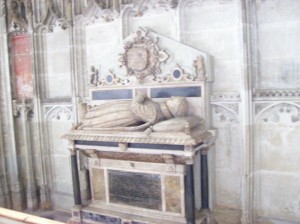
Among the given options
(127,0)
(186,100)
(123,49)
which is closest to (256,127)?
(186,100)

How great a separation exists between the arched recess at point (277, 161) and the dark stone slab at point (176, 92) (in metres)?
0.80

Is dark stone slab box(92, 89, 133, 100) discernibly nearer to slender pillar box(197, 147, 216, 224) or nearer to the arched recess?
slender pillar box(197, 147, 216, 224)

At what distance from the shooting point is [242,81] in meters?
3.77

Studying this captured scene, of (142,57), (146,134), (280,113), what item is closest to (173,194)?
(146,134)

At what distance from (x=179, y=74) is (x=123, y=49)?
0.88m

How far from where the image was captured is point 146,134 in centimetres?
354

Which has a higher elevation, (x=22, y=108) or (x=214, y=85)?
(x=214, y=85)

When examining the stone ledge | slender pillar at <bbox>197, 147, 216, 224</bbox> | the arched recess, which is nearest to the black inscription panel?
slender pillar at <bbox>197, 147, 216, 224</bbox>

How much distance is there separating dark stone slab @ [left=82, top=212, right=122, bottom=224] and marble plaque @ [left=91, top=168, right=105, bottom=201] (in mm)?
228

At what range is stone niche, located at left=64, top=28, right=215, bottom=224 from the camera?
3566 mm

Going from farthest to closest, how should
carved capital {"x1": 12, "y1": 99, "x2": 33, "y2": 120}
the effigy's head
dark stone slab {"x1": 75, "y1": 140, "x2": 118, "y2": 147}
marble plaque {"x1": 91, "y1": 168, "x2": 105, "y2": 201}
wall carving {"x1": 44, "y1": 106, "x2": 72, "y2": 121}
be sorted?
carved capital {"x1": 12, "y1": 99, "x2": 33, "y2": 120} < wall carving {"x1": 44, "y1": 106, "x2": 72, "y2": 121} < marble plaque {"x1": 91, "y1": 168, "x2": 105, "y2": 201} < dark stone slab {"x1": 75, "y1": 140, "x2": 118, "y2": 147} < the effigy's head

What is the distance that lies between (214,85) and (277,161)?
119cm

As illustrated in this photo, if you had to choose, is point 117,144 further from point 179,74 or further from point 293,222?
point 293,222

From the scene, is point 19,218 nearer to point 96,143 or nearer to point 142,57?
point 96,143
